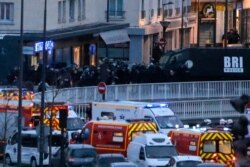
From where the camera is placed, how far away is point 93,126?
1565 inches

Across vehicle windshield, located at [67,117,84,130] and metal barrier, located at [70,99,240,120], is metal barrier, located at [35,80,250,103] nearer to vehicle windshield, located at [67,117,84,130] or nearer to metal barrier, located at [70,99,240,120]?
metal barrier, located at [70,99,240,120]

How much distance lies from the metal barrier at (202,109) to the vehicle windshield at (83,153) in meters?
12.1

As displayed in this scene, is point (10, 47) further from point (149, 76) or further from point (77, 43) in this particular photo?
point (149, 76)

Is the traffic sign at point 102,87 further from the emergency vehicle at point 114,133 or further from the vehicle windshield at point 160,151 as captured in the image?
the vehicle windshield at point 160,151

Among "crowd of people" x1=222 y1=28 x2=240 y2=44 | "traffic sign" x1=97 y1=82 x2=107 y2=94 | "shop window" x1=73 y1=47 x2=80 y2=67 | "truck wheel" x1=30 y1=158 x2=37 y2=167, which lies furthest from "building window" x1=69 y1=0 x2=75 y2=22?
"truck wheel" x1=30 y1=158 x2=37 y2=167

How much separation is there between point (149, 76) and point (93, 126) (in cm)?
963

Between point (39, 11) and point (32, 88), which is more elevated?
point (39, 11)

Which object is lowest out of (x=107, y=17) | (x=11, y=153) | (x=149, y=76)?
(x=11, y=153)

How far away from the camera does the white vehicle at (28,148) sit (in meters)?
40.6

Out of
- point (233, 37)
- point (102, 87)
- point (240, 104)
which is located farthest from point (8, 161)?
point (240, 104)

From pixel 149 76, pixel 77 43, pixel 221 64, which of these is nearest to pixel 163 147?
pixel 149 76

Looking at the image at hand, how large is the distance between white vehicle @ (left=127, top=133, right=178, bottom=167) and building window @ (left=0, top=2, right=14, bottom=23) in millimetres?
50977

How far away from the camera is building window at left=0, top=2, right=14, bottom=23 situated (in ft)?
280

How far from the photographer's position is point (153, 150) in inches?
1395
